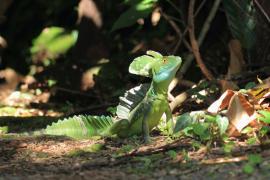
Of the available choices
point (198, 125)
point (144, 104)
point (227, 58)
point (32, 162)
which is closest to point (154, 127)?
point (144, 104)

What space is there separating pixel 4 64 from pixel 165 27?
2407mm

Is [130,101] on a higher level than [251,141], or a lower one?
higher

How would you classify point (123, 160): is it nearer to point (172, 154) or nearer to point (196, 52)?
point (172, 154)

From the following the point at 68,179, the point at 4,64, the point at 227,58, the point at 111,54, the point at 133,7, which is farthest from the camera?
the point at 4,64

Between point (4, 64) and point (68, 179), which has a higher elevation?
point (4, 64)

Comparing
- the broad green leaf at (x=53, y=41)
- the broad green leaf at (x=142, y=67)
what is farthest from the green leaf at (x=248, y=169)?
the broad green leaf at (x=53, y=41)

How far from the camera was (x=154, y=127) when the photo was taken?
13.9 ft

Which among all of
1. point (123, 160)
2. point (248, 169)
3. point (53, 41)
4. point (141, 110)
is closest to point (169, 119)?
point (141, 110)

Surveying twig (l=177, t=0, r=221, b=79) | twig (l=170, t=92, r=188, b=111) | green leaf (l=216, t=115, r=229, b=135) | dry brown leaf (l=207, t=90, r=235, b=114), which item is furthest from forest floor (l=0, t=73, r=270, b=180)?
twig (l=177, t=0, r=221, b=79)

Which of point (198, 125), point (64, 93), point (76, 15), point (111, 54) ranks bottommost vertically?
point (198, 125)

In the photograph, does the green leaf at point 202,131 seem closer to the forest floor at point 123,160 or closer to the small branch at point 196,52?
the forest floor at point 123,160

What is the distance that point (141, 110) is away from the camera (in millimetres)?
4066

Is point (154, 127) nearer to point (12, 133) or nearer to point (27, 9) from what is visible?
point (12, 133)

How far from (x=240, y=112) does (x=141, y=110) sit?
66 centimetres
